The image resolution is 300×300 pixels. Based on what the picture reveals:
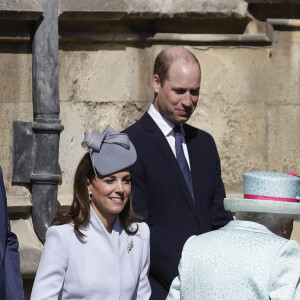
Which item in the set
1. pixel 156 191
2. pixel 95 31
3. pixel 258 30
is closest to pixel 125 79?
pixel 95 31

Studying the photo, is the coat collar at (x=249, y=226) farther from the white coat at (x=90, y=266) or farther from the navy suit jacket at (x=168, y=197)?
the navy suit jacket at (x=168, y=197)

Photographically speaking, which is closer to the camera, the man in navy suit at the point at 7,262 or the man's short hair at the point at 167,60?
the man in navy suit at the point at 7,262

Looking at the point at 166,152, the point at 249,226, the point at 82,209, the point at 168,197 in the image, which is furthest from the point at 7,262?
the point at 249,226

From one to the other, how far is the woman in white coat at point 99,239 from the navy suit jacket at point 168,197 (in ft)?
1.78

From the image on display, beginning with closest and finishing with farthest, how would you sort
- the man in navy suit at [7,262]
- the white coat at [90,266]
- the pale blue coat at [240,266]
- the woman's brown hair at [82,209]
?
the pale blue coat at [240,266] → the white coat at [90,266] → the woman's brown hair at [82,209] → the man in navy suit at [7,262]

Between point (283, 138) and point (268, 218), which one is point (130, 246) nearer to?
point (268, 218)

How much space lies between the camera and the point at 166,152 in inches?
228

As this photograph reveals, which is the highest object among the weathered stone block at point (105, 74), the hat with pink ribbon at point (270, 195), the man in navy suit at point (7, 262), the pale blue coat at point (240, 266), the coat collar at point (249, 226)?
the weathered stone block at point (105, 74)

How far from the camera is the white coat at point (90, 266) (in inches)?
183

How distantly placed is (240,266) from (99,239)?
102 centimetres

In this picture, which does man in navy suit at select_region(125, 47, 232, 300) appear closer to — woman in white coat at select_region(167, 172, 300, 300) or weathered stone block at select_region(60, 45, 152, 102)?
weathered stone block at select_region(60, 45, 152, 102)

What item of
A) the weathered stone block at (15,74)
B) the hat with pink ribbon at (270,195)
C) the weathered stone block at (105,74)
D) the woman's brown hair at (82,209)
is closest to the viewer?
the hat with pink ribbon at (270,195)

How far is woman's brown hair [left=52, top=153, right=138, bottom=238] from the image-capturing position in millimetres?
4797

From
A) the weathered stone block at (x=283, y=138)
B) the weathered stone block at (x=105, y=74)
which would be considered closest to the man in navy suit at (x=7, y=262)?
the weathered stone block at (x=105, y=74)
